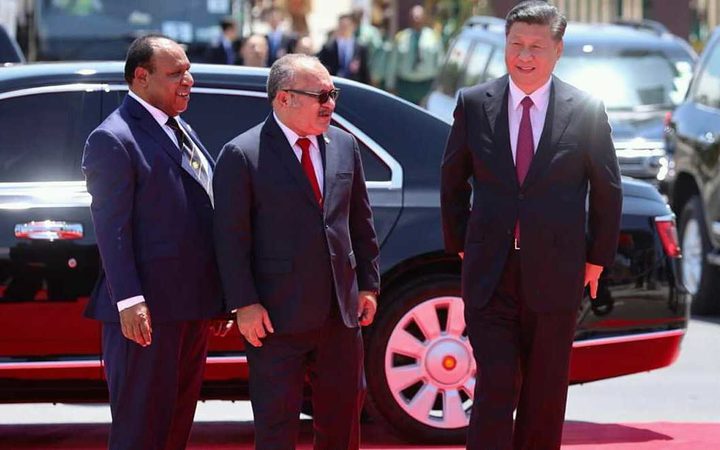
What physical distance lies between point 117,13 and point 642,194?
1568 centimetres

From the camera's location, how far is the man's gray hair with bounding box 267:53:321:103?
5942 millimetres

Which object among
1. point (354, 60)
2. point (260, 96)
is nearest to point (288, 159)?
point (260, 96)

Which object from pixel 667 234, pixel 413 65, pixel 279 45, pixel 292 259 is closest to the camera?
pixel 292 259

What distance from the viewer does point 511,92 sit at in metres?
6.15

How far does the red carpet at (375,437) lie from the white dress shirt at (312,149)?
209 cm

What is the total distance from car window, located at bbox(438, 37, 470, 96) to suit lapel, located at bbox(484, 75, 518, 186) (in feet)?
37.4

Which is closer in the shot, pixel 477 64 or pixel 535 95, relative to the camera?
pixel 535 95

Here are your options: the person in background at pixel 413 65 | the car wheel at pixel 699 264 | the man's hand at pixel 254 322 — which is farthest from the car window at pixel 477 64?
the man's hand at pixel 254 322

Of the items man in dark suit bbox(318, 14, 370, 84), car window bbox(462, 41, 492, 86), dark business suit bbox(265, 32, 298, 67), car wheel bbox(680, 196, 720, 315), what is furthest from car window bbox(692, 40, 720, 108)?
man in dark suit bbox(318, 14, 370, 84)

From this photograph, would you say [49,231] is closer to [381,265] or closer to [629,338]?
[381,265]

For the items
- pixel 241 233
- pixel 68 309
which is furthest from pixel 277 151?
pixel 68 309

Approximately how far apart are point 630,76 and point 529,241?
10.9 metres

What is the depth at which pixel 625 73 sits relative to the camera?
16719 mm

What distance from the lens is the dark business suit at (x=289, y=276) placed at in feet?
19.3
